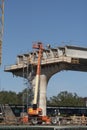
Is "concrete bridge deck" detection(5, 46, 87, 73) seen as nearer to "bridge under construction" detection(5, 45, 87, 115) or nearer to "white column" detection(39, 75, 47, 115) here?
"bridge under construction" detection(5, 45, 87, 115)

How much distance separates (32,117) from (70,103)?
10273 centimetres

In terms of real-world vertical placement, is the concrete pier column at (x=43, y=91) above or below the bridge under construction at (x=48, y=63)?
below

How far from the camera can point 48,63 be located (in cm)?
9306

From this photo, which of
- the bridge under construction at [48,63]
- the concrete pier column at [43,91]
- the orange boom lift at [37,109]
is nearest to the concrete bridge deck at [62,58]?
the bridge under construction at [48,63]

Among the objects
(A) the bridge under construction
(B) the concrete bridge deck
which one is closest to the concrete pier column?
(A) the bridge under construction

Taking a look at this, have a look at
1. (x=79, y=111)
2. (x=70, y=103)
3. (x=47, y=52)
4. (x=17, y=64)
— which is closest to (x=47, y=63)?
(x=47, y=52)

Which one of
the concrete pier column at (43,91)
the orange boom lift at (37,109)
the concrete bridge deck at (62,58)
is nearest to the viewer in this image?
the orange boom lift at (37,109)

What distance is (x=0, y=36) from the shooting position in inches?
3445

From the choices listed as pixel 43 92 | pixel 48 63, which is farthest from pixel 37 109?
pixel 48 63

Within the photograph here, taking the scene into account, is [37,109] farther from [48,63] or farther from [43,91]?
[48,63]

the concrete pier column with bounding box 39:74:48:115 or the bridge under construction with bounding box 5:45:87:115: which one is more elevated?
the bridge under construction with bounding box 5:45:87:115

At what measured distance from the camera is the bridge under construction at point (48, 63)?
8994 cm

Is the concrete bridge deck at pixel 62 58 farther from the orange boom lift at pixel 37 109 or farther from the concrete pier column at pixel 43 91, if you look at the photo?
the concrete pier column at pixel 43 91

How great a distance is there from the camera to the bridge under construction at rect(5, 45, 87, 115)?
89938 mm
